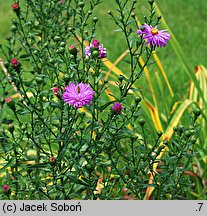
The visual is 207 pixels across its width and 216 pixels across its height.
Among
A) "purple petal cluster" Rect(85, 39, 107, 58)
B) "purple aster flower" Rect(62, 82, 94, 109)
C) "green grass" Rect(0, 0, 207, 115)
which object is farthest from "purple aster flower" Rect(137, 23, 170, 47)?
"green grass" Rect(0, 0, 207, 115)

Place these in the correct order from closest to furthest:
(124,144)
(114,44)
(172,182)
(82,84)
→ (82,84)
(172,182)
(124,144)
(114,44)

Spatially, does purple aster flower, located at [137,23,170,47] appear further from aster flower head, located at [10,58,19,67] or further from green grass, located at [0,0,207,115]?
green grass, located at [0,0,207,115]

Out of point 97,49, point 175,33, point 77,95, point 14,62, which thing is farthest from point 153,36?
point 175,33

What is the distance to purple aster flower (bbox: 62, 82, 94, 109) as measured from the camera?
162 cm

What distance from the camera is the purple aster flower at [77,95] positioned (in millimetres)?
1623

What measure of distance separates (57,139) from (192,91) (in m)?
1.65

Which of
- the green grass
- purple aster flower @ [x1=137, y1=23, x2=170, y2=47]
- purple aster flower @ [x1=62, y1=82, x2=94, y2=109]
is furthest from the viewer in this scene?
the green grass

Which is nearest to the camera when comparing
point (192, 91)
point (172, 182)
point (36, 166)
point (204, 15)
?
point (36, 166)

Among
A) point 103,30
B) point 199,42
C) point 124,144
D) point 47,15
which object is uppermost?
point 103,30

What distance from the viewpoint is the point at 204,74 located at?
10.9 ft

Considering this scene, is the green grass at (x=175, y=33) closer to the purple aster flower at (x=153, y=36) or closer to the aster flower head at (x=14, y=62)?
the purple aster flower at (x=153, y=36)

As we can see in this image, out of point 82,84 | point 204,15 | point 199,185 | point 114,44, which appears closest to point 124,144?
point 199,185
